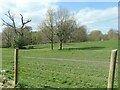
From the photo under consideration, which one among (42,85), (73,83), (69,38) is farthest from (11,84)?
(69,38)

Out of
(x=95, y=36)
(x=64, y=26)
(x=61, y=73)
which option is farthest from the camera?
(x=95, y=36)

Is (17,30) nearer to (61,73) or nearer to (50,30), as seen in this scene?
(50,30)

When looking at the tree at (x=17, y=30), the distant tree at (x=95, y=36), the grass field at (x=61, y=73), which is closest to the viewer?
the grass field at (x=61, y=73)

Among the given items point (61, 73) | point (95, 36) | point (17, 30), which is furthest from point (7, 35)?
point (61, 73)

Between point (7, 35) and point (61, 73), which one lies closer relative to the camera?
point (61, 73)

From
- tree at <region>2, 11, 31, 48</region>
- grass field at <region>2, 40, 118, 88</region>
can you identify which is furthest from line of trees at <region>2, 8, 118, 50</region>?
grass field at <region>2, 40, 118, 88</region>

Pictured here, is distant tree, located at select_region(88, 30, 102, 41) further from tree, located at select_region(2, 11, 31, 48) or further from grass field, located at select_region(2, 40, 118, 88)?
grass field, located at select_region(2, 40, 118, 88)

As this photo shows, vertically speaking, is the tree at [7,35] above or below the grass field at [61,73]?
above

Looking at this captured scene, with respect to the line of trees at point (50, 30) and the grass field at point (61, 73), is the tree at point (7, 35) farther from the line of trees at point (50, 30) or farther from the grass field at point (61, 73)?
the grass field at point (61, 73)

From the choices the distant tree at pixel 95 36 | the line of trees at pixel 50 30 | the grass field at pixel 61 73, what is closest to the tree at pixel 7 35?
the line of trees at pixel 50 30

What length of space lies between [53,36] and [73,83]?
51.4 m

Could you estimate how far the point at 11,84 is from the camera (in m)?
7.46

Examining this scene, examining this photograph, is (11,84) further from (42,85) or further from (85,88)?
(85,88)

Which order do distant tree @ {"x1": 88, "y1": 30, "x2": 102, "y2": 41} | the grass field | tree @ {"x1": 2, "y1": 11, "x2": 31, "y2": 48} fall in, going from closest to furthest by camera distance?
the grass field → tree @ {"x1": 2, "y1": 11, "x2": 31, "y2": 48} → distant tree @ {"x1": 88, "y1": 30, "x2": 102, "y2": 41}
